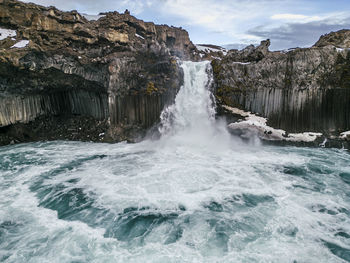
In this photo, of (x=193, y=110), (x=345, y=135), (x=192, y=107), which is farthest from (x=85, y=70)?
(x=345, y=135)

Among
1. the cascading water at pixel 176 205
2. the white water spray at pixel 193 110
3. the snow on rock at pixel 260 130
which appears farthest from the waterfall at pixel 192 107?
the cascading water at pixel 176 205

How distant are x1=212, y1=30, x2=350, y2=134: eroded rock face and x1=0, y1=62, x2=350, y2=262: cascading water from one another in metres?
2.74

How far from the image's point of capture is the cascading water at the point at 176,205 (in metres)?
8.00

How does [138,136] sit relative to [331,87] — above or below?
below

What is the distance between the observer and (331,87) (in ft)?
62.9

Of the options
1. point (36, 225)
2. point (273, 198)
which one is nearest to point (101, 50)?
point (36, 225)

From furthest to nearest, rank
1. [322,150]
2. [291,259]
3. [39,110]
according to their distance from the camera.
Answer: [39,110] → [322,150] → [291,259]

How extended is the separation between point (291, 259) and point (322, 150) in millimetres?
13621

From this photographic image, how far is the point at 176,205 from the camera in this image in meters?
10.7

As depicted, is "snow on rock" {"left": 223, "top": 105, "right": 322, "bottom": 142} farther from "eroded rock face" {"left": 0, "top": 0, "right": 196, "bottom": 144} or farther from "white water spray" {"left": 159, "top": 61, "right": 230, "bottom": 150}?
"eroded rock face" {"left": 0, "top": 0, "right": 196, "bottom": 144}

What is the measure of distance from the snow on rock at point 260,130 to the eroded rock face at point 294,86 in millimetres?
475

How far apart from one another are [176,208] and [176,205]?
0.72ft

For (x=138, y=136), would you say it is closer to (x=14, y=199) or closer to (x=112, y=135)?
(x=112, y=135)

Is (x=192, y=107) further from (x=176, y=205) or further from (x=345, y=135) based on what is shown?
(x=176, y=205)
